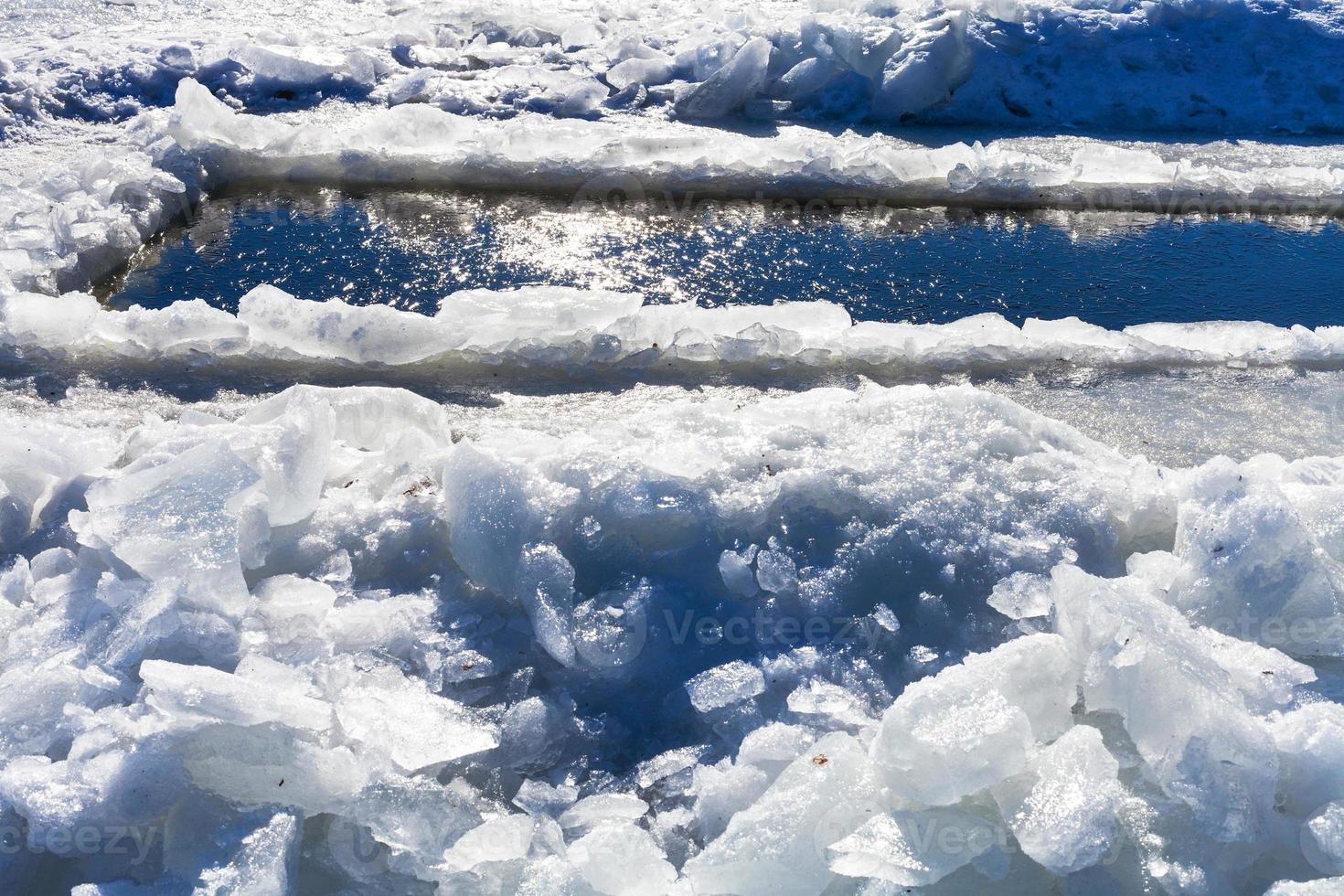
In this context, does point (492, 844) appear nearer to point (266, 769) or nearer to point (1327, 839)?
point (266, 769)

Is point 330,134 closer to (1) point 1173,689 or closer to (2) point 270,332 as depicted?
(2) point 270,332

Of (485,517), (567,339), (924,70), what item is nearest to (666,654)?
(485,517)

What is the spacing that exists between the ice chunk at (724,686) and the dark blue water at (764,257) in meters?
1.86

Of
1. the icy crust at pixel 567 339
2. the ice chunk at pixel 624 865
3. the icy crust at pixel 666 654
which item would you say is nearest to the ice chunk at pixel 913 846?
the icy crust at pixel 666 654

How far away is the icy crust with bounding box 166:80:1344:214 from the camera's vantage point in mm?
4785

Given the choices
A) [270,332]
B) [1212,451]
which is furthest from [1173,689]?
[270,332]

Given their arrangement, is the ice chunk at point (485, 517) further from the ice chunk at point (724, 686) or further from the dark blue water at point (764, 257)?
the dark blue water at point (764, 257)

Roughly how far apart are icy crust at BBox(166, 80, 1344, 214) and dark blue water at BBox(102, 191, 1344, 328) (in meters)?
0.17

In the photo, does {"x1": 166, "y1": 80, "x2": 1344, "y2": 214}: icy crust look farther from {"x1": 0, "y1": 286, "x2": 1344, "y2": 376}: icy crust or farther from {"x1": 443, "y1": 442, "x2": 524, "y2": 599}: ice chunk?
{"x1": 443, "y1": 442, "x2": 524, "y2": 599}: ice chunk

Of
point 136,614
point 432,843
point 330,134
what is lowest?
point 432,843

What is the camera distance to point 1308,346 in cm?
364

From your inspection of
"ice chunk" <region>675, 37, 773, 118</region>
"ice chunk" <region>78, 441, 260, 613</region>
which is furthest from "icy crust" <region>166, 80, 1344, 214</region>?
"ice chunk" <region>78, 441, 260, 613</region>

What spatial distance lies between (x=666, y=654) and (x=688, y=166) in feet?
9.94

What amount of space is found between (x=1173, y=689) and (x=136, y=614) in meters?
2.08
